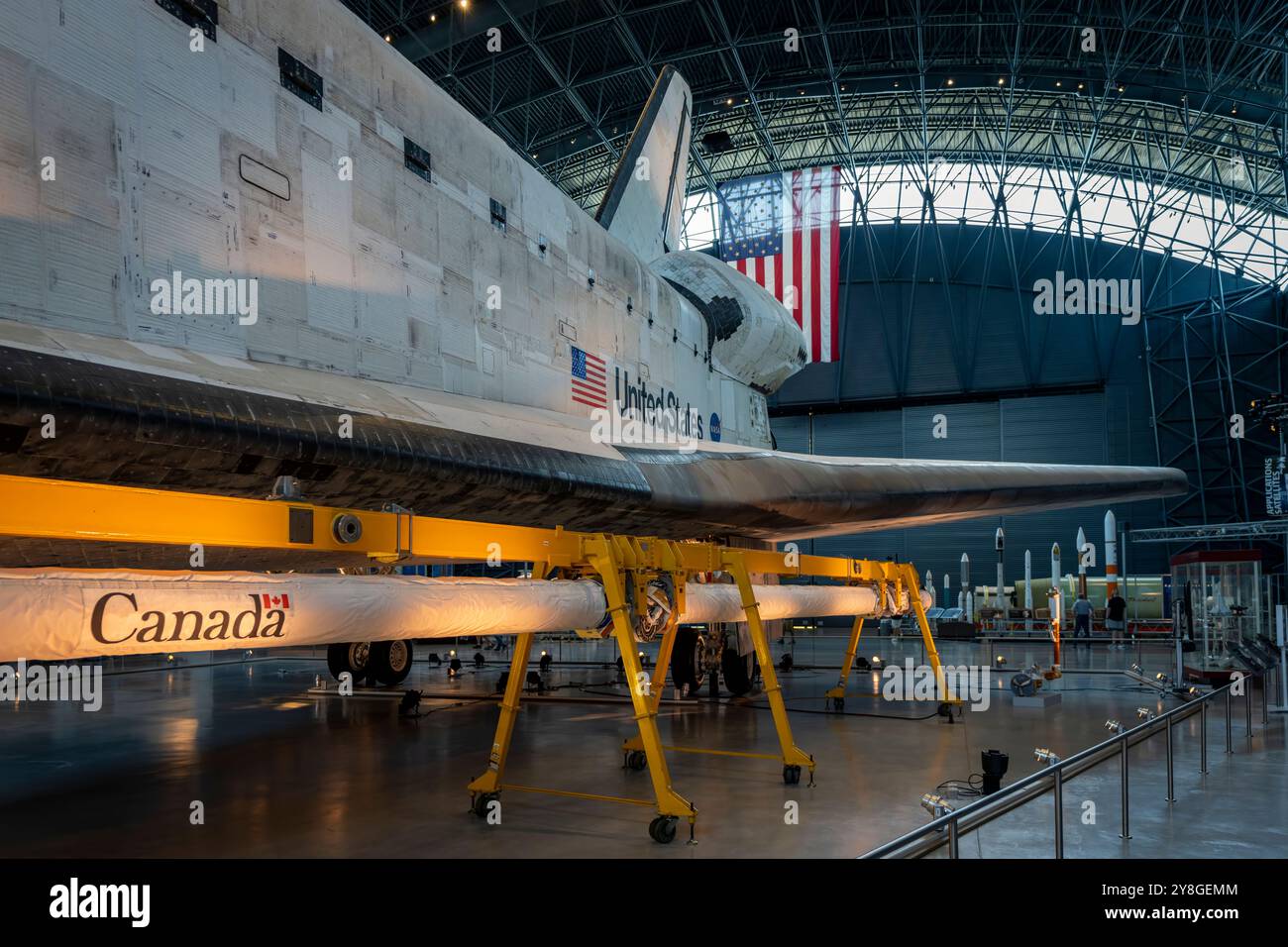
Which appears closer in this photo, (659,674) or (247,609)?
(247,609)

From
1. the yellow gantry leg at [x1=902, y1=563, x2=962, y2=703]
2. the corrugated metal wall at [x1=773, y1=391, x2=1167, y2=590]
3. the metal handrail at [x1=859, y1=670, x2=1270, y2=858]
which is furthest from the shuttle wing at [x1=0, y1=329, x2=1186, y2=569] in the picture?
the corrugated metal wall at [x1=773, y1=391, x2=1167, y2=590]

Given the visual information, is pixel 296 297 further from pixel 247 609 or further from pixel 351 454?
pixel 247 609

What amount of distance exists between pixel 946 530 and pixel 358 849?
103 ft

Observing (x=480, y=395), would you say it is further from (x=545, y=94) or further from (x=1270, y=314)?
(x=1270, y=314)

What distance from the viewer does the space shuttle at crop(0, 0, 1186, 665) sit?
3225 millimetres

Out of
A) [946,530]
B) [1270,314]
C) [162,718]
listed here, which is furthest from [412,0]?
[1270,314]

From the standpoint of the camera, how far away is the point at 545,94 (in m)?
22.7

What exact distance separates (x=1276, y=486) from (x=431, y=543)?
25.6 meters

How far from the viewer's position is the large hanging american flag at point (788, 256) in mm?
20141

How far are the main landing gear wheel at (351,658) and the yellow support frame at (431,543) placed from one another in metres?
6.60

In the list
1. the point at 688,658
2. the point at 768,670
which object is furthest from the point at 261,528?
the point at 688,658

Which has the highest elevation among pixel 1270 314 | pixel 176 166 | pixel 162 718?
pixel 1270 314

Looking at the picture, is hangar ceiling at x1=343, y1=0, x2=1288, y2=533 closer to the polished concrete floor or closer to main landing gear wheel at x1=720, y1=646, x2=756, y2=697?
main landing gear wheel at x1=720, y1=646, x2=756, y2=697

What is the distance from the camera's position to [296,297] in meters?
Result: 4.54
